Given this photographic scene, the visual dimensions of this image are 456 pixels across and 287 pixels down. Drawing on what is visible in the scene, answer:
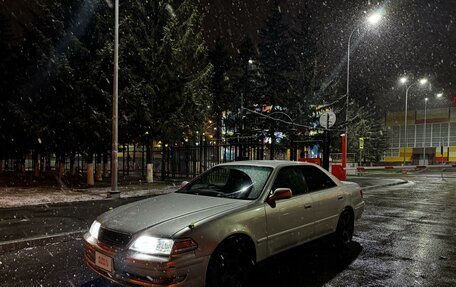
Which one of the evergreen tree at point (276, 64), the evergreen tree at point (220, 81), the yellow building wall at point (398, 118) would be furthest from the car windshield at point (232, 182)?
the yellow building wall at point (398, 118)

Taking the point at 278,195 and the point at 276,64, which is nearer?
the point at 278,195

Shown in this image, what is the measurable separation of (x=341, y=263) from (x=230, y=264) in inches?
88.3

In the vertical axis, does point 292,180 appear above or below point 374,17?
below

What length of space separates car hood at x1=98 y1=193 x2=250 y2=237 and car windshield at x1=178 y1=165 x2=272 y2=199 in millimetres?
240

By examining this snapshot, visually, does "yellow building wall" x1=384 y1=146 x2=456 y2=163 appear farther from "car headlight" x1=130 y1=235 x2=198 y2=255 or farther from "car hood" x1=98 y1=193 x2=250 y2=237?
"car headlight" x1=130 y1=235 x2=198 y2=255

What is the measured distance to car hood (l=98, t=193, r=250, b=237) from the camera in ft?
12.5

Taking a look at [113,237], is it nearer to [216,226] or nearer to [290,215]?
[216,226]

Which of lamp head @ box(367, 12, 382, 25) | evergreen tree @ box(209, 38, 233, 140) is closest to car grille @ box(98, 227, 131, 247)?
lamp head @ box(367, 12, 382, 25)

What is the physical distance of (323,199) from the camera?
571 centimetres

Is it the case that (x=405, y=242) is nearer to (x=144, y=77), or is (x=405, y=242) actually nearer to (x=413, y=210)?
(x=413, y=210)

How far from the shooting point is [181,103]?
18.5 metres

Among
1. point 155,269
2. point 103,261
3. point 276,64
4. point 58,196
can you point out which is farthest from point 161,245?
point 276,64

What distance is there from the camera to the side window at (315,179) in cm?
573

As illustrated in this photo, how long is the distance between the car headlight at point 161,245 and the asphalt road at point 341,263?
1.32m
